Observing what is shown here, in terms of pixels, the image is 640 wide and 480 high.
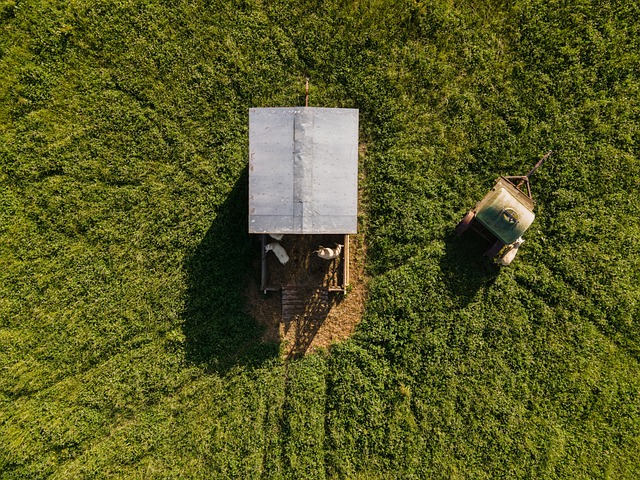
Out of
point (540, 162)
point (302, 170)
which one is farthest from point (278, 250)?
point (540, 162)

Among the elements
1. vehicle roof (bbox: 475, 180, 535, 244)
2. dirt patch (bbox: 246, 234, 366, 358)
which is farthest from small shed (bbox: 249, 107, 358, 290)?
vehicle roof (bbox: 475, 180, 535, 244)

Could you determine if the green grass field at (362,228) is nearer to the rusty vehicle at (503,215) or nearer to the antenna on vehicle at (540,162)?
the antenna on vehicle at (540,162)

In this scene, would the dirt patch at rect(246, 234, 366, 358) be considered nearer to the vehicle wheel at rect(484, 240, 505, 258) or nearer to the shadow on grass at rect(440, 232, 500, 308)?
the shadow on grass at rect(440, 232, 500, 308)

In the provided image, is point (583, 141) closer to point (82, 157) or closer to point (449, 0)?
point (449, 0)

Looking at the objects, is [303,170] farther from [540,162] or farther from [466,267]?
[540,162]

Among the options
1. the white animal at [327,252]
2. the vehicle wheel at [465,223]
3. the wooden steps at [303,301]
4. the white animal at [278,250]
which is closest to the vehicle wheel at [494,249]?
the vehicle wheel at [465,223]
